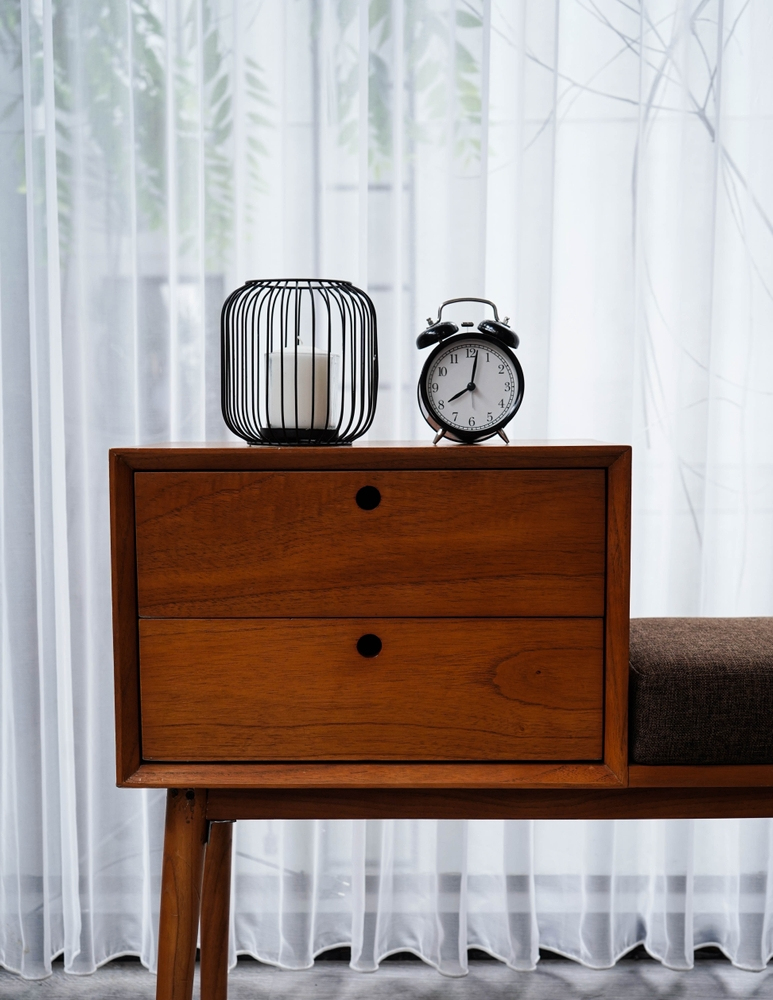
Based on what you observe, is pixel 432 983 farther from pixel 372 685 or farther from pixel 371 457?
pixel 371 457

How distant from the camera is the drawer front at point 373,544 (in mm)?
765

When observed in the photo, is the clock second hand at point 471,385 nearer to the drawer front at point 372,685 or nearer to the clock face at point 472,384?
the clock face at point 472,384

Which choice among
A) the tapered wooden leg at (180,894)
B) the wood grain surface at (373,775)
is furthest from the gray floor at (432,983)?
the wood grain surface at (373,775)

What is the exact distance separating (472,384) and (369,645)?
0.27 metres

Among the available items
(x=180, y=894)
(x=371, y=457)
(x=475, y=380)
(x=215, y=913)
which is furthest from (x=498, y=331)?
(x=215, y=913)

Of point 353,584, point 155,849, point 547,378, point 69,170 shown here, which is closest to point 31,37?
point 69,170

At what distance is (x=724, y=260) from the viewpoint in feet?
4.23

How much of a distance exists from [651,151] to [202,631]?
3.22 ft

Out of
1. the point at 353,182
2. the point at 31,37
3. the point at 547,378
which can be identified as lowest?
the point at 547,378

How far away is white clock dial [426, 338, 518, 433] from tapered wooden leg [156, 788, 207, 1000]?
44 cm

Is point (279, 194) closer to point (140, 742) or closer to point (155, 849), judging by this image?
point (140, 742)

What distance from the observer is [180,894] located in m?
0.78

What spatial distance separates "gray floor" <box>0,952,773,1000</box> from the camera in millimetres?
1273

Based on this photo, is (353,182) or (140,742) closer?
(140,742)
